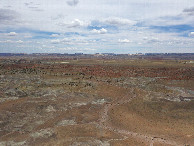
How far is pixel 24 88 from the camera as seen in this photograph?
1515 inches

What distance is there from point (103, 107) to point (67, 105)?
6019 mm

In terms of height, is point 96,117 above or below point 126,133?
above

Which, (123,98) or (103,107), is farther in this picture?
(123,98)

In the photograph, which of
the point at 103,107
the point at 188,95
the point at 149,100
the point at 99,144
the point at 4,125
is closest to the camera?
the point at 99,144

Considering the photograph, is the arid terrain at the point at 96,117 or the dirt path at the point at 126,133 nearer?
the dirt path at the point at 126,133

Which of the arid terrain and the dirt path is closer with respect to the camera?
the dirt path

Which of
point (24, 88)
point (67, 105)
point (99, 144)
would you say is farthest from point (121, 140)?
point (24, 88)

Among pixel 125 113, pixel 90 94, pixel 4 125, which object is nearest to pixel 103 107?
pixel 125 113

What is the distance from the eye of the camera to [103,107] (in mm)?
27297

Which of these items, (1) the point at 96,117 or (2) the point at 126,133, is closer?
(2) the point at 126,133

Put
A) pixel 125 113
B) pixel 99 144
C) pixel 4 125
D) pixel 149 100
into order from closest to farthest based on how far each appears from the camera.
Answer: pixel 99 144
pixel 4 125
pixel 125 113
pixel 149 100

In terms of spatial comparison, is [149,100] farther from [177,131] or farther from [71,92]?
[71,92]

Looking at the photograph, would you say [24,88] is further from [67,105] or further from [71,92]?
[67,105]

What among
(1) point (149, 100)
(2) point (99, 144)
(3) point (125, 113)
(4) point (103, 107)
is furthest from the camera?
(1) point (149, 100)
